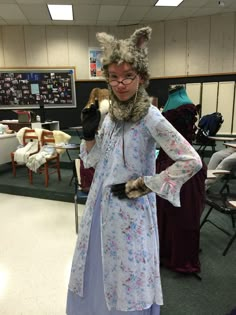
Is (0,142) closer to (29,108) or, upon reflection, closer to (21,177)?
(21,177)

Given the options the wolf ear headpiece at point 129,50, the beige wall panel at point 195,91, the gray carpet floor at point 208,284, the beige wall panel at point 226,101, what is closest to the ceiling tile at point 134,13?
the beige wall panel at point 195,91

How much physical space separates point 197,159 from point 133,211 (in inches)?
12.9

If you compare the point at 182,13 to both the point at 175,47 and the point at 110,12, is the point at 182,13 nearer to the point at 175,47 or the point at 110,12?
the point at 175,47

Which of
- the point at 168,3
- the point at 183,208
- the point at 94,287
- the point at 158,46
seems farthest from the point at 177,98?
the point at 158,46

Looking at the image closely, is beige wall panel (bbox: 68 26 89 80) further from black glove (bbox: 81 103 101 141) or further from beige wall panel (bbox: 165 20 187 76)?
black glove (bbox: 81 103 101 141)

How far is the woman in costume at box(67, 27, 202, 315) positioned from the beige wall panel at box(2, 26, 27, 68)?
22.5 feet

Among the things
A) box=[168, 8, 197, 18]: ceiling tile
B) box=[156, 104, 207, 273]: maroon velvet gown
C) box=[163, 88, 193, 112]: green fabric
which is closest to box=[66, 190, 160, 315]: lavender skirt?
box=[156, 104, 207, 273]: maroon velvet gown

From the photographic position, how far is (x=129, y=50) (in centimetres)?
93

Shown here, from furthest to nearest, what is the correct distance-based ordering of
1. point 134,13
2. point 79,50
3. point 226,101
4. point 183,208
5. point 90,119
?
point 79,50 → point 226,101 → point 134,13 → point 183,208 → point 90,119

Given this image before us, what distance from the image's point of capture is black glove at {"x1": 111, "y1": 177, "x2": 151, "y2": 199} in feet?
3.12

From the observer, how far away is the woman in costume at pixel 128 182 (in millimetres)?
934

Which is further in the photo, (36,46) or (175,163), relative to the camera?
(36,46)

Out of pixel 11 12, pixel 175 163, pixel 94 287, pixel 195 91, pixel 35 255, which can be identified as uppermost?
pixel 11 12

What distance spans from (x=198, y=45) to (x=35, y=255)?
6.40 m
